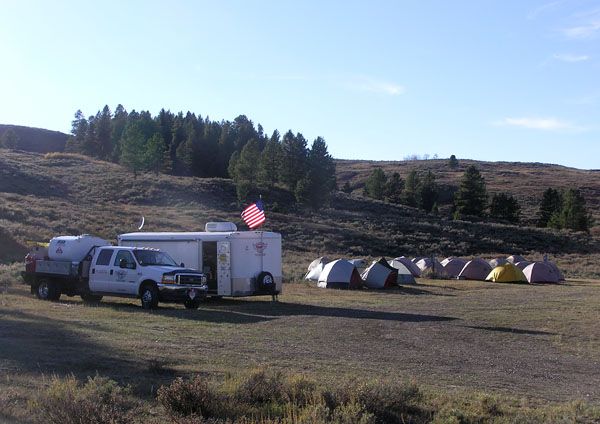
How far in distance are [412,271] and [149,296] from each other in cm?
2215

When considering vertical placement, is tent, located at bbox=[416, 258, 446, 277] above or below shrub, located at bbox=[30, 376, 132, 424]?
below

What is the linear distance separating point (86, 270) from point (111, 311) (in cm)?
361

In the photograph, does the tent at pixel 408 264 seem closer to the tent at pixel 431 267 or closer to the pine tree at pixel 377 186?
the tent at pixel 431 267

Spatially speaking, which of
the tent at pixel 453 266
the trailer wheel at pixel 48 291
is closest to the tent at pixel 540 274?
the tent at pixel 453 266

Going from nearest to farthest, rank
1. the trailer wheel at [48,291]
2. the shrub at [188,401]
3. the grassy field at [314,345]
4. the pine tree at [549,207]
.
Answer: the shrub at [188,401]
the grassy field at [314,345]
the trailer wheel at [48,291]
the pine tree at [549,207]

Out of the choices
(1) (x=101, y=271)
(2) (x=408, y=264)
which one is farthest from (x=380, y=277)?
(1) (x=101, y=271)

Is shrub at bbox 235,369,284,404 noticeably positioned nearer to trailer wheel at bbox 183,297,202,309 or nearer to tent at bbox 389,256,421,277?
trailer wheel at bbox 183,297,202,309

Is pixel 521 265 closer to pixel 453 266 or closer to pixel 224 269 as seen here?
pixel 453 266

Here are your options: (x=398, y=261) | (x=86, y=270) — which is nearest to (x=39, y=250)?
(x=86, y=270)

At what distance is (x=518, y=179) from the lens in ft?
513

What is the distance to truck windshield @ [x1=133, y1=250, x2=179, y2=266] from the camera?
2081 cm

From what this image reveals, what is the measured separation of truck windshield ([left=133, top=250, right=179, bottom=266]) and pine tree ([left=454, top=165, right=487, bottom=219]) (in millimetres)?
69319

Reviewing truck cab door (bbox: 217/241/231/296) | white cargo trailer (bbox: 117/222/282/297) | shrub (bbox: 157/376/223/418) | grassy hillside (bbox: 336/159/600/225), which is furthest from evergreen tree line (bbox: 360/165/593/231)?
shrub (bbox: 157/376/223/418)

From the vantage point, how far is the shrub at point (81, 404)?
21.0 ft
